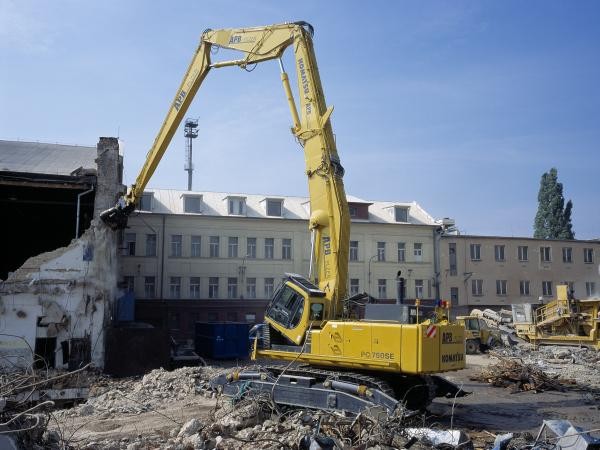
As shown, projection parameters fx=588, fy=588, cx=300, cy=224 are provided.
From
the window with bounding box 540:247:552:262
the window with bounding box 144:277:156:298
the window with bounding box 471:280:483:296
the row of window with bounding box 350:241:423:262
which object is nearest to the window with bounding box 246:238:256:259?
the window with bounding box 144:277:156:298

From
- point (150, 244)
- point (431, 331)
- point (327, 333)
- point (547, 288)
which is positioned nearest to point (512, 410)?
point (431, 331)

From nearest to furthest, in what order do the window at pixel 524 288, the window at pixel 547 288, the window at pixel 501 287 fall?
1. the window at pixel 501 287
2. the window at pixel 524 288
3. the window at pixel 547 288

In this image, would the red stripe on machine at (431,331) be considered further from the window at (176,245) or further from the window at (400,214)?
the window at (400,214)

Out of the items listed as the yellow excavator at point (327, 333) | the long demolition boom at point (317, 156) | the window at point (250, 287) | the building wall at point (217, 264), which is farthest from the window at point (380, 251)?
the yellow excavator at point (327, 333)

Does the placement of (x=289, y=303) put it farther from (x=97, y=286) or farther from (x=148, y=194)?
(x=148, y=194)

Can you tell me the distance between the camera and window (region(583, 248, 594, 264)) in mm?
43531

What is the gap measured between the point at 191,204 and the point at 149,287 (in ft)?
19.0

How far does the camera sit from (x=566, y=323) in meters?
27.1

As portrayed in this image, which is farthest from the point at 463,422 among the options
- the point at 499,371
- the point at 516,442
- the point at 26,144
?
the point at 26,144

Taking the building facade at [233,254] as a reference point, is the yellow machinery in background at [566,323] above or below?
below

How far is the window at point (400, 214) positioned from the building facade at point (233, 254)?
0.08m

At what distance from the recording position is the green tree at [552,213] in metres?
54.4

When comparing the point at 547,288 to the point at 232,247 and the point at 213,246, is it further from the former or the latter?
the point at 213,246

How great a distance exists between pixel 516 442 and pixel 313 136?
7.26 metres
